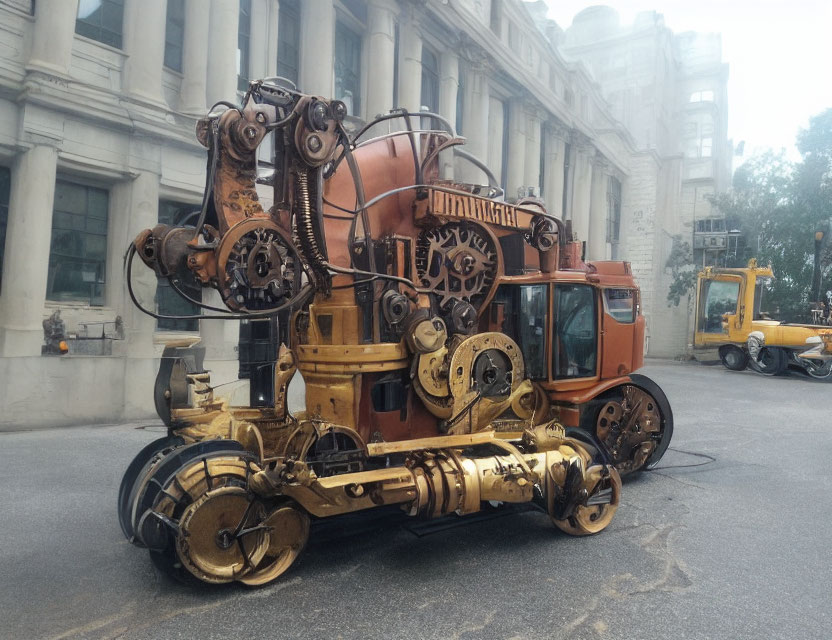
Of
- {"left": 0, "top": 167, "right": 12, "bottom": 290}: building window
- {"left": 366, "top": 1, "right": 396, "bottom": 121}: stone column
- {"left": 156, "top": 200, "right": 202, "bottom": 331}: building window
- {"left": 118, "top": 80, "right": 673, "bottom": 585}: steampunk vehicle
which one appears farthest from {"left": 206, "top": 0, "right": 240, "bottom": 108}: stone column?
{"left": 118, "top": 80, "right": 673, "bottom": 585}: steampunk vehicle

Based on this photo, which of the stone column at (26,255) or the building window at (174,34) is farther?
the building window at (174,34)

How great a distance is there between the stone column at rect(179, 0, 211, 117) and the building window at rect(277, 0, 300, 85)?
1.90 m

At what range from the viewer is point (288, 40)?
479 inches

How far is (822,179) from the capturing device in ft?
75.3

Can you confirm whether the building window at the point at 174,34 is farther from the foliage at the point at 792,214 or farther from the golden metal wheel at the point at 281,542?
the foliage at the point at 792,214

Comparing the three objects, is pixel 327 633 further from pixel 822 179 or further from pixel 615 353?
pixel 822 179

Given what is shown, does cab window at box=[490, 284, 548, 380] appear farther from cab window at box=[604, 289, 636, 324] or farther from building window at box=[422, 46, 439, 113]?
building window at box=[422, 46, 439, 113]

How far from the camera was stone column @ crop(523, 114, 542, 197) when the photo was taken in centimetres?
2036

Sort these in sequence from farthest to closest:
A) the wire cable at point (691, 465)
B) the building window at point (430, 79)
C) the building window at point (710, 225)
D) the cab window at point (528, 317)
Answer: the building window at point (710, 225)
the building window at point (430, 79)
the wire cable at point (691, 465)
the cab window at point (528, 317)

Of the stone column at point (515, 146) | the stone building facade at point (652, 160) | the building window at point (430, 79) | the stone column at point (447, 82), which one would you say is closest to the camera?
the building window at point (430, 79)

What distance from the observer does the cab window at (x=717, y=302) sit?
19.3m

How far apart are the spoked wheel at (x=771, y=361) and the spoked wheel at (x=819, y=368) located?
59 centimetres

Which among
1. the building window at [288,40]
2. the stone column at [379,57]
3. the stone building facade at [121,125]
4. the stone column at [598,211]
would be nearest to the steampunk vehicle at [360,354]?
the stone building facade at [121,125]

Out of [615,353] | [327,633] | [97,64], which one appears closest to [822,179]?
[615,353]
